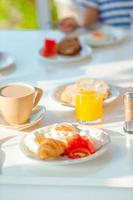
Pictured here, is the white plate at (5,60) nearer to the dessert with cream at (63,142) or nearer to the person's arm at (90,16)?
the person's arm at (90,16)

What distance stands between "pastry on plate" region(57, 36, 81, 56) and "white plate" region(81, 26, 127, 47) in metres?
0.12

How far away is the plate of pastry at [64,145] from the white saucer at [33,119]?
3.9 inches

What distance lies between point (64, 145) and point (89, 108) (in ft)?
0.76

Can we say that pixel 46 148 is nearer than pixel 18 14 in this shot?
Yes

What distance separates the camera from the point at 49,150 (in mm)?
1097

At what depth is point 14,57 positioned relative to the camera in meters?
1.90

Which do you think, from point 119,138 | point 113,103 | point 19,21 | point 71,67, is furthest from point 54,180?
point 19,21

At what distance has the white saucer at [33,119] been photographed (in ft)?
4.25

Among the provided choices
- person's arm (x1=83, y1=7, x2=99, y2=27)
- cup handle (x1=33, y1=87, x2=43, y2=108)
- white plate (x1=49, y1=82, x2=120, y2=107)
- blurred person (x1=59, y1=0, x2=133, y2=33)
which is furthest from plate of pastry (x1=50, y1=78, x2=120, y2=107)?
blurred person (x1=59, y1=0, x2=133, y2=33)

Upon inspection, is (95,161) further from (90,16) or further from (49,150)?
(90,16)

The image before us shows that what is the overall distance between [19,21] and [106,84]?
7.52 ft

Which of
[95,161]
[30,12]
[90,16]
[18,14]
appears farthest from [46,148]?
[18,14]

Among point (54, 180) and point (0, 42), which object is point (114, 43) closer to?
point (0, 42)

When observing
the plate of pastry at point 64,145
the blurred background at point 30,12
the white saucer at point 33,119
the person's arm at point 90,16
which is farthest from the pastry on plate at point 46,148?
the blurred background at point 30,12
